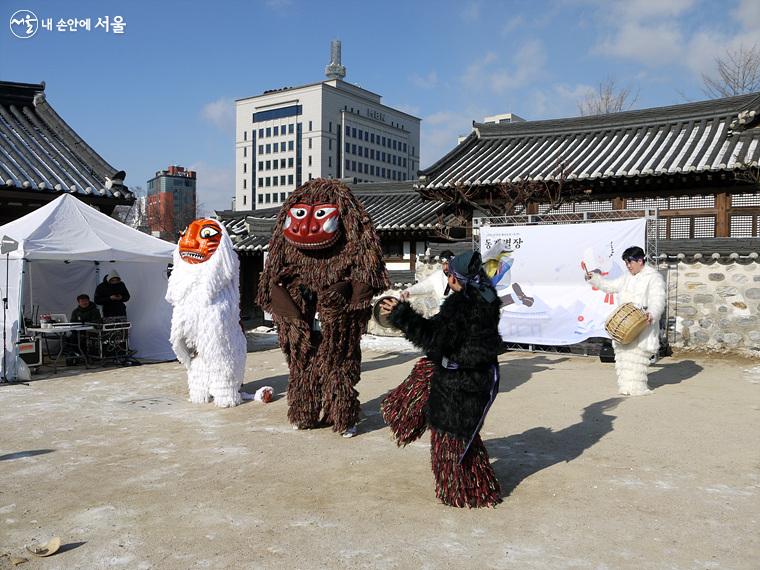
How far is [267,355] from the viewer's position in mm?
10141

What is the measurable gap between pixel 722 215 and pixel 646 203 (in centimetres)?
130

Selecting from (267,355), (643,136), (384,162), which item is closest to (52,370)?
(267,355)

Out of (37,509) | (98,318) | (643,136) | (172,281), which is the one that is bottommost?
(37,509)

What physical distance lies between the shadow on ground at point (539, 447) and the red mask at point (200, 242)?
3.52m

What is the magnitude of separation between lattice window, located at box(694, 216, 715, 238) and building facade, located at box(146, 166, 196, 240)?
34570mm

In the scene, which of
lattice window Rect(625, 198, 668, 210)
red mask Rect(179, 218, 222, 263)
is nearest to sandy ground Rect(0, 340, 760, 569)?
red mask Rect(179, 218, 222, 263)

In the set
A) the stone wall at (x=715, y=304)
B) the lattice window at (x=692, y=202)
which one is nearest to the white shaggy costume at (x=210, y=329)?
the stone wall at (x=715, y=304)

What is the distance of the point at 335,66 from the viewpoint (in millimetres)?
74438

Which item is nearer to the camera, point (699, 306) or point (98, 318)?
point (98, 318)

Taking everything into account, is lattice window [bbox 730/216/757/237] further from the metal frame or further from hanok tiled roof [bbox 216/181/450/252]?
hanok tiled roof [bbox 216/181/450/252]

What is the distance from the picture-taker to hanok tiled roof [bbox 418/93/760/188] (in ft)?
36.2

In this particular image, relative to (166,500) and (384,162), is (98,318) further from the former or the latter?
(384,162)

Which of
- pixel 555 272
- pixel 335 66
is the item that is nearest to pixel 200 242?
pixel 555 272

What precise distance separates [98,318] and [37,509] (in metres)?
6.22
